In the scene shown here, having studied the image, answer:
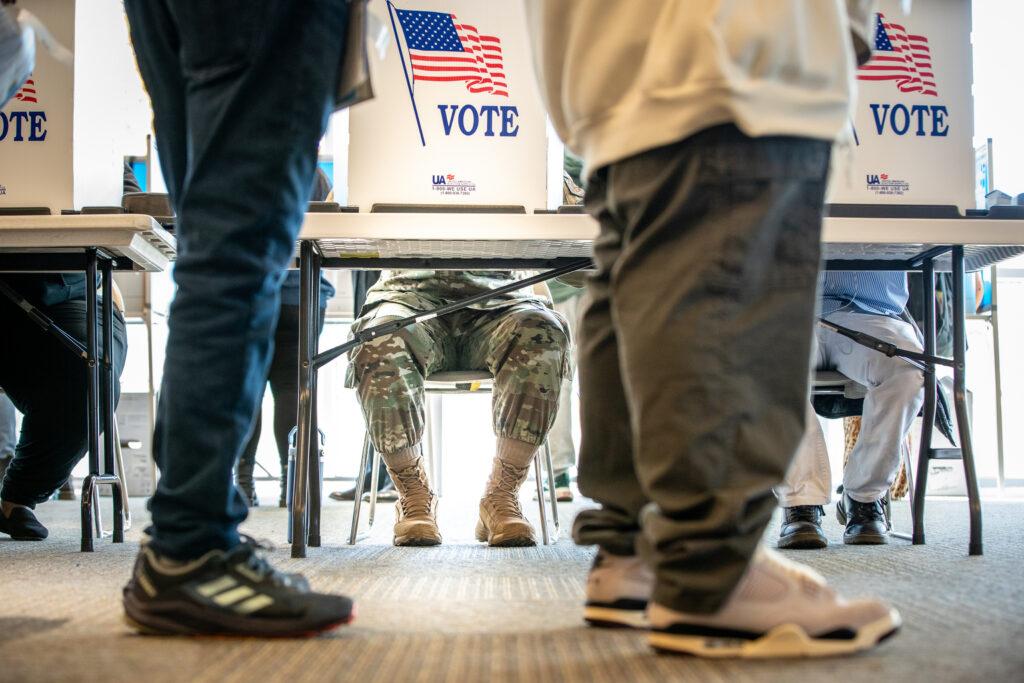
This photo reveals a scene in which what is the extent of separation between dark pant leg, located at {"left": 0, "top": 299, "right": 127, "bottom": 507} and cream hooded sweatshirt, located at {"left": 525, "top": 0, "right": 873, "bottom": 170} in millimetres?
1715

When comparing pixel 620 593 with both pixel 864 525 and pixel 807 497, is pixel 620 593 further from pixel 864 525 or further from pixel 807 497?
pixel 864 525

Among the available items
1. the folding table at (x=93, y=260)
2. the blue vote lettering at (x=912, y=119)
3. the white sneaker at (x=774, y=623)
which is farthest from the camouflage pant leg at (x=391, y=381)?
the white sneaker at (x=774, y=623)

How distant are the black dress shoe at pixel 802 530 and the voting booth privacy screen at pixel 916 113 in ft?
2.14

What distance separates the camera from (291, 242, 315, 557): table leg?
5.69ft

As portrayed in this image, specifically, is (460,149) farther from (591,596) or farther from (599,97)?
(591,596)

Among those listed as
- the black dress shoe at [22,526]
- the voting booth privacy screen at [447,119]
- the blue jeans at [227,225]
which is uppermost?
the voting booth privacy screen at [447,119]

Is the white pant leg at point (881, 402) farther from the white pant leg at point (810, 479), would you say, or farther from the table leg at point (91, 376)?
the table leg at point (91, 376)

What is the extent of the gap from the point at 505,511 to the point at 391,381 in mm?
375

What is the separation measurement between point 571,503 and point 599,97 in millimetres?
2900

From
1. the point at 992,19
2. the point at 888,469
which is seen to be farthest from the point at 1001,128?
the point at 888,469

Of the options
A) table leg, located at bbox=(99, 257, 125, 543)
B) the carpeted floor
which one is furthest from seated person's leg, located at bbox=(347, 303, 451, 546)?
table leg, located at bbox=(99, 257, 125, 543)

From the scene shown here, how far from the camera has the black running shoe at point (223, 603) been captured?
3.07 feet

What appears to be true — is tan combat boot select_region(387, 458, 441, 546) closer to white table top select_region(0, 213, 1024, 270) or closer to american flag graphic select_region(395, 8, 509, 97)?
white table top select_region(0, 213, 1024, 270)

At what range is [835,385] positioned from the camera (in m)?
2.19
